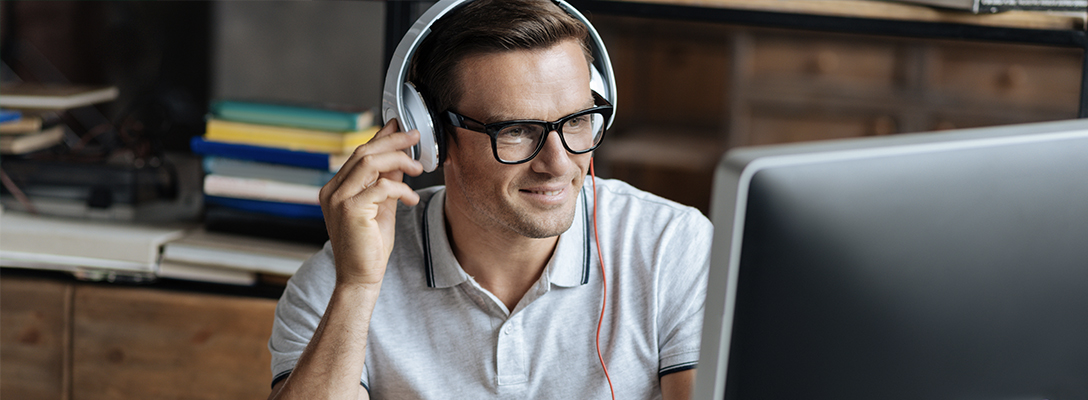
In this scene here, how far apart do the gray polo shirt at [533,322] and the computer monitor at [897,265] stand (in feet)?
1.66

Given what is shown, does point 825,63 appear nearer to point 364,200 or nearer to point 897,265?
point 364,200

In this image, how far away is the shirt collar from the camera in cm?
108

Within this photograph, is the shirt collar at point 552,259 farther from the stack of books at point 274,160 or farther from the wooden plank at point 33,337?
the wooden plank at point 33,337

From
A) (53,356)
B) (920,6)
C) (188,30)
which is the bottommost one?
(53,356)

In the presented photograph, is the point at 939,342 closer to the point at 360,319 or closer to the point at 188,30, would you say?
the point at 360,319

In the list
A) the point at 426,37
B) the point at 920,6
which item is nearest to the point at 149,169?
the point at 426,37

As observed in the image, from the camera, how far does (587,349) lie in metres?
1.06

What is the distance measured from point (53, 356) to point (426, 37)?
45.8 inches

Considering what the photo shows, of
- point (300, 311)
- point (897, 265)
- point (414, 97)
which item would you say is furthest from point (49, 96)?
point (897, 265)

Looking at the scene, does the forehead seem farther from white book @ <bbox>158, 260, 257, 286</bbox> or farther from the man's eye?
white book @ <bbox>158, 260, 257, 286</bbox>

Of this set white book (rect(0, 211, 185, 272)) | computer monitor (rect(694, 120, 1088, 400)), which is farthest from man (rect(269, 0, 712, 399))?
white book (rect(0, 211, 185, 272))

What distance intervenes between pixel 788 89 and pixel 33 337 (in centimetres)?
234

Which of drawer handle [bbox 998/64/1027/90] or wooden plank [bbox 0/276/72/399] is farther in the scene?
drawer handle [bbox 998/64/1027/90]

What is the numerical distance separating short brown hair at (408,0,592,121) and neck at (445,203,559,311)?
173mm
